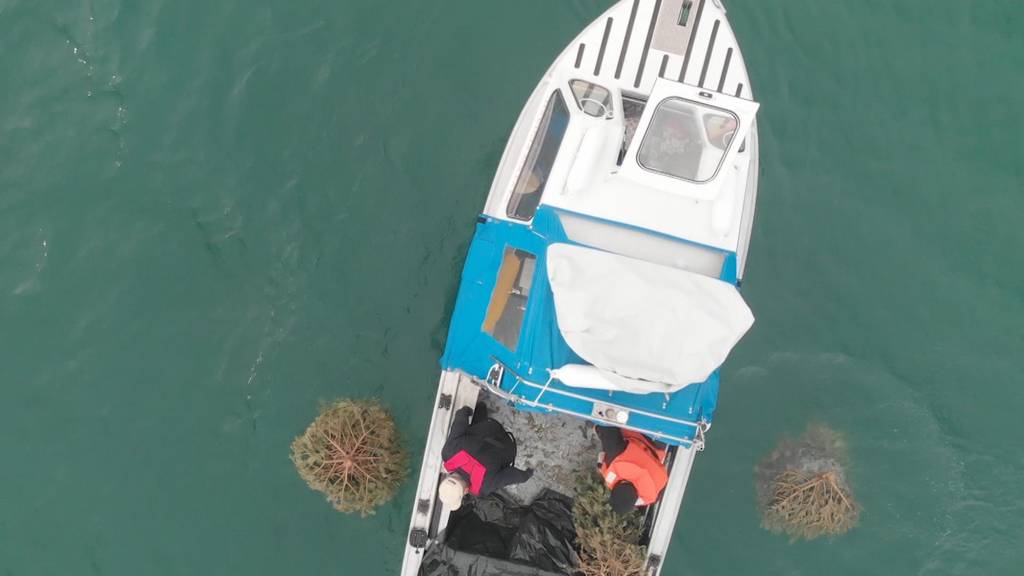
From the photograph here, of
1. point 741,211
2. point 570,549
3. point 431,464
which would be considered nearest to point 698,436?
point 570,549

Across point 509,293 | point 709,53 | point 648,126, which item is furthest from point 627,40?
point 509,293

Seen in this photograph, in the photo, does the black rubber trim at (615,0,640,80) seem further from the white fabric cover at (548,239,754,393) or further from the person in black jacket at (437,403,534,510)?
the person in black jacket at (437,403,534,510)

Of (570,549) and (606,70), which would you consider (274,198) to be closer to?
(606,70)

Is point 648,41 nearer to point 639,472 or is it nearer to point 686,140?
point 686,140

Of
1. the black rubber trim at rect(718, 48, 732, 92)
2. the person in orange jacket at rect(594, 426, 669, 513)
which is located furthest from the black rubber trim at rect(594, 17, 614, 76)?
the person in orange jacket at rect(594, 426, 669, 513)

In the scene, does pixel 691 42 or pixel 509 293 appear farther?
pixel 691 42
